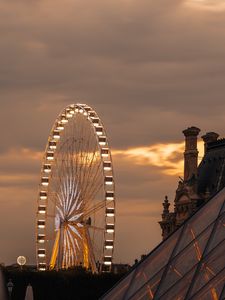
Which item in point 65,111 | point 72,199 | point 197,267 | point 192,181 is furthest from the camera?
point 192,181

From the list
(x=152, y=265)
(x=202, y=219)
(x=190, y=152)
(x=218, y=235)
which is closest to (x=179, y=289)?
(x=218, y=235)

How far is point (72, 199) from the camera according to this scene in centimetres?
8219

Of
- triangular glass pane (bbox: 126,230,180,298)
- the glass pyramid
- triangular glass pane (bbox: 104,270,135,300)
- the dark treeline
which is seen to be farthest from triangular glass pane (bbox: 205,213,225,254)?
the dark treeline

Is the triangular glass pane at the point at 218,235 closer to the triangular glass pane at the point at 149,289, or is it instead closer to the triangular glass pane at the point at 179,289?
the triangular glass pane at the point at 179,289

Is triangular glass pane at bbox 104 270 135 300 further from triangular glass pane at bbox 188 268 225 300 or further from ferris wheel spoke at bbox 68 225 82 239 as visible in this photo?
ferris wheel spoke at bbox 68 225 82 239

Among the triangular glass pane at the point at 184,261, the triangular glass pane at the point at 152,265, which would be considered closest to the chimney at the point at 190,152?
the triangular glass pane at the point at 152,265

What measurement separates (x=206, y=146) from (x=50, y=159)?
Result: 2570cm

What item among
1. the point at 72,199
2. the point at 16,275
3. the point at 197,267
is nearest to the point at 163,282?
the point at 197,267

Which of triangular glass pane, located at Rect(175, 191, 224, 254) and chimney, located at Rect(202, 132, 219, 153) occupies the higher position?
chimney, located at Rect(202, 132, 219, 153)

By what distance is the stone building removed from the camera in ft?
342

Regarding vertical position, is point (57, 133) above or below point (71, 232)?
above

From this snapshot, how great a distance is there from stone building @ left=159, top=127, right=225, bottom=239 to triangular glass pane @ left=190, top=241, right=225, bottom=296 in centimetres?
5927

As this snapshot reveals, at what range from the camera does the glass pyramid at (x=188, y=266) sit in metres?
41.4

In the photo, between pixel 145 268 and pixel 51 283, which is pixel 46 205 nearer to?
pixel 51 283
